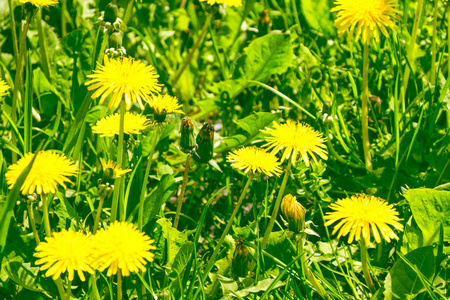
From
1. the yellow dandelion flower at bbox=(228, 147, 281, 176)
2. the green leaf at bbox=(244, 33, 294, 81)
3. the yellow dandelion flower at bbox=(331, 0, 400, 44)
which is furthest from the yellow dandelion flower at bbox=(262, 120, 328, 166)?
the green leaf at bbox=(244, 33, 294, 81)

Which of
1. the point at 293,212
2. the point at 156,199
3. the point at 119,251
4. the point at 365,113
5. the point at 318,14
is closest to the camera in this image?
the point at 119,251

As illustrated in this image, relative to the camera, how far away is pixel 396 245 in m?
1.46

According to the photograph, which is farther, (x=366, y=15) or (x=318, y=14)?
(x=318, y=14)

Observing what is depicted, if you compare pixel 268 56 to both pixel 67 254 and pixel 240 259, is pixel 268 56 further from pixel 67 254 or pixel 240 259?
pixel 67 254

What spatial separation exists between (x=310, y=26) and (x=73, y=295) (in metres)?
1.54

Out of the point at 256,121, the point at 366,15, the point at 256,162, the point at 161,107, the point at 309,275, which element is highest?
the point at 366,15

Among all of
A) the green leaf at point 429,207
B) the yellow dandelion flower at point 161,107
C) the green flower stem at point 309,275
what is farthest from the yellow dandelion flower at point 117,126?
the green leaf at point 429,207

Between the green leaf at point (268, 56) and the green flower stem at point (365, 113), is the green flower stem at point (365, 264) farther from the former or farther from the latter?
the green leaf at point (268, 56)

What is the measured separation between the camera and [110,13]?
1353mm

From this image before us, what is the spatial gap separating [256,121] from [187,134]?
454mm

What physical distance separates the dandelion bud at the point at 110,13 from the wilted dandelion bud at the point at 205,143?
37cm

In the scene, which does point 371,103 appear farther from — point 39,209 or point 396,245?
point 39,209

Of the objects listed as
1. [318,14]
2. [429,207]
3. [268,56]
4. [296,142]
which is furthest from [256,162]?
[318,14]

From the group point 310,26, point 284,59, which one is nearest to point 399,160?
point 284,59
